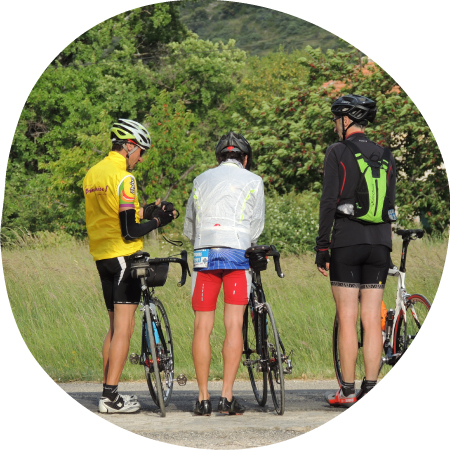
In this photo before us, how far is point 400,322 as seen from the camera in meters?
5.54

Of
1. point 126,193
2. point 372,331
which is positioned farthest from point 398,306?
point 126,193

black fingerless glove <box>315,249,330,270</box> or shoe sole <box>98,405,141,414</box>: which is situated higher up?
black fingerless glove <box>315,249,330,270</box>

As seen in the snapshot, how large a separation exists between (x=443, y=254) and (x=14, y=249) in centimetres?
372

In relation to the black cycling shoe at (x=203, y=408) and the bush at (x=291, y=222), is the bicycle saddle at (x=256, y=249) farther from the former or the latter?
the bush at (x=291, y=222)

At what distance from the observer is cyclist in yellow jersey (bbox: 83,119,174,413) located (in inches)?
186

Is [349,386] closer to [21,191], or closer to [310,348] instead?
[310,348]

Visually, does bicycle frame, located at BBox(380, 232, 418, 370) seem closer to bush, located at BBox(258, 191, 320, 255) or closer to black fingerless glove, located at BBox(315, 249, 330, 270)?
→ black fingerless glove, located at BBox(315, 249, 330, 270)

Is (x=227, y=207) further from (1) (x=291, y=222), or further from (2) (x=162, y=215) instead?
(1) (x=291, y=222)

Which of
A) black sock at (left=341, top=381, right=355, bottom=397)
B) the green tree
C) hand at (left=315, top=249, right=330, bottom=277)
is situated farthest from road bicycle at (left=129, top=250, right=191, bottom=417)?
the green tree

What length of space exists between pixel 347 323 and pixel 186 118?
12.1 meters

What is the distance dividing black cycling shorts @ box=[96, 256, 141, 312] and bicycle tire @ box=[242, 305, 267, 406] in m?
0.81

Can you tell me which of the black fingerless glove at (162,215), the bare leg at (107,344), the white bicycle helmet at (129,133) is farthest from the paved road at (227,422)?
the white bicycle helmet at (129,133)

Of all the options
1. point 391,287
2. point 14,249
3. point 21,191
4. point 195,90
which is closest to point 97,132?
point 195,90

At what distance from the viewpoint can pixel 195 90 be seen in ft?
56.0
